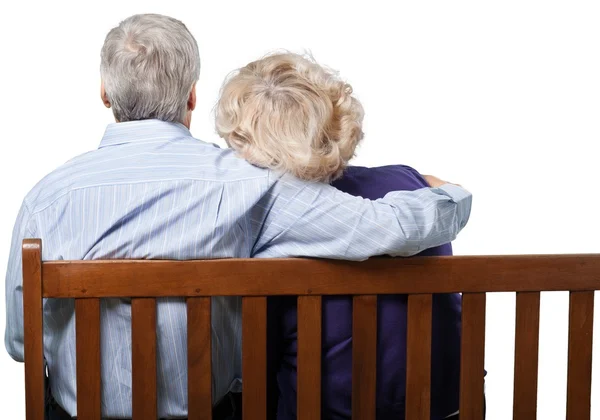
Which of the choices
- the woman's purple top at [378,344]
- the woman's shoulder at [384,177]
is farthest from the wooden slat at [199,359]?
the woman's shoulder at [384,177]

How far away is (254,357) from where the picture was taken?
2158 mm

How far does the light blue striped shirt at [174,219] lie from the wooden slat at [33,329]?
0.29ft

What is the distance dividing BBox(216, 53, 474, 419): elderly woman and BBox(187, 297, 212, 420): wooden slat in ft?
0.63

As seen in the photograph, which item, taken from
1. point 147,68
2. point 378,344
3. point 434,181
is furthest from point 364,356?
point 147,68

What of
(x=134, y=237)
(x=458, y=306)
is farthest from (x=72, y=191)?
(x=458, y=306)

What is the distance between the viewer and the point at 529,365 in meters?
2.27

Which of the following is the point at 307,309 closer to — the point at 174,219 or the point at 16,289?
the point at 174,219

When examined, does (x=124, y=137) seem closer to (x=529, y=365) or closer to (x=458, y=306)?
(x=458, y=306)

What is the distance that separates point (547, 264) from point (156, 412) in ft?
Answer: 3.10

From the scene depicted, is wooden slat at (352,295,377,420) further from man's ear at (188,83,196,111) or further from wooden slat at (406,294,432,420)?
man's ear at (188,83,196,111)

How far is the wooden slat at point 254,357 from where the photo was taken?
2135 millimetres

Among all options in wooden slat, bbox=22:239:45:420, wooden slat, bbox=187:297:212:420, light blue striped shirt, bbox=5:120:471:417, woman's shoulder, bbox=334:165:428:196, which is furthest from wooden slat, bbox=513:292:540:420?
wooden slat, bbox=22:239:45:420

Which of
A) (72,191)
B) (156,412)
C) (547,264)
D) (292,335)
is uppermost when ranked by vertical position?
(72,191)

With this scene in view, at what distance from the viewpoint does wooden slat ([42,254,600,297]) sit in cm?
207
